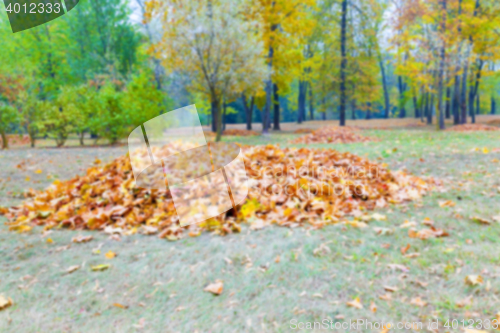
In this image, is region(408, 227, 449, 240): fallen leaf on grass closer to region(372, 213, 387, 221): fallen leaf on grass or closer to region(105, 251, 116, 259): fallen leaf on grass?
region(372, 213, 387, 221): fallen leaf on grass

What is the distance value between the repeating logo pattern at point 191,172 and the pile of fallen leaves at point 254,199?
0.32ft

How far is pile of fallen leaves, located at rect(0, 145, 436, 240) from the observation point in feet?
9.01

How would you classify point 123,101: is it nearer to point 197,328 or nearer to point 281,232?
point 281,232

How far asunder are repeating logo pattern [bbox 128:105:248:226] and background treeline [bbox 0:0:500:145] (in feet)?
17.9

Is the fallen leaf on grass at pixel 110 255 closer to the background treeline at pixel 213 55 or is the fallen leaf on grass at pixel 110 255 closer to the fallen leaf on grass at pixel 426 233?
the fallen leaf on grass at pixel 426 233

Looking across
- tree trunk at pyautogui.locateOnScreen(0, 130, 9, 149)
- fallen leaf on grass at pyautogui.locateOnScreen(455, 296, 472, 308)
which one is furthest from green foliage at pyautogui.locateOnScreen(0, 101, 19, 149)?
fallen leaf on grass at pyautogui.locateOnScreen(455, 296, 472, 308)

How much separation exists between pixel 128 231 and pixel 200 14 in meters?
6.71

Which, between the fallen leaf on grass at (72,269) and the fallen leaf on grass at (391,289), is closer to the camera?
the fallen leaf on grass at (391,289)

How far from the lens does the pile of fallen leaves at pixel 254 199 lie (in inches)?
108

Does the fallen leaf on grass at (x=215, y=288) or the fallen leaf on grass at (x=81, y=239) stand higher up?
the fallen leaf on grass at (x=81, y=239)

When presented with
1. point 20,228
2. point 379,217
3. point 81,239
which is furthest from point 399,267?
point 20,228

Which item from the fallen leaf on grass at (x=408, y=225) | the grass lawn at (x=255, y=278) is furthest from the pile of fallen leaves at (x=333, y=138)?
the fallen leaf on grass at (x=408, y=225)

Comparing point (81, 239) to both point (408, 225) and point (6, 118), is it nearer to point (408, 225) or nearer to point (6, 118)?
point (408, 225)

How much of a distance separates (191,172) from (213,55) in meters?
5.99
